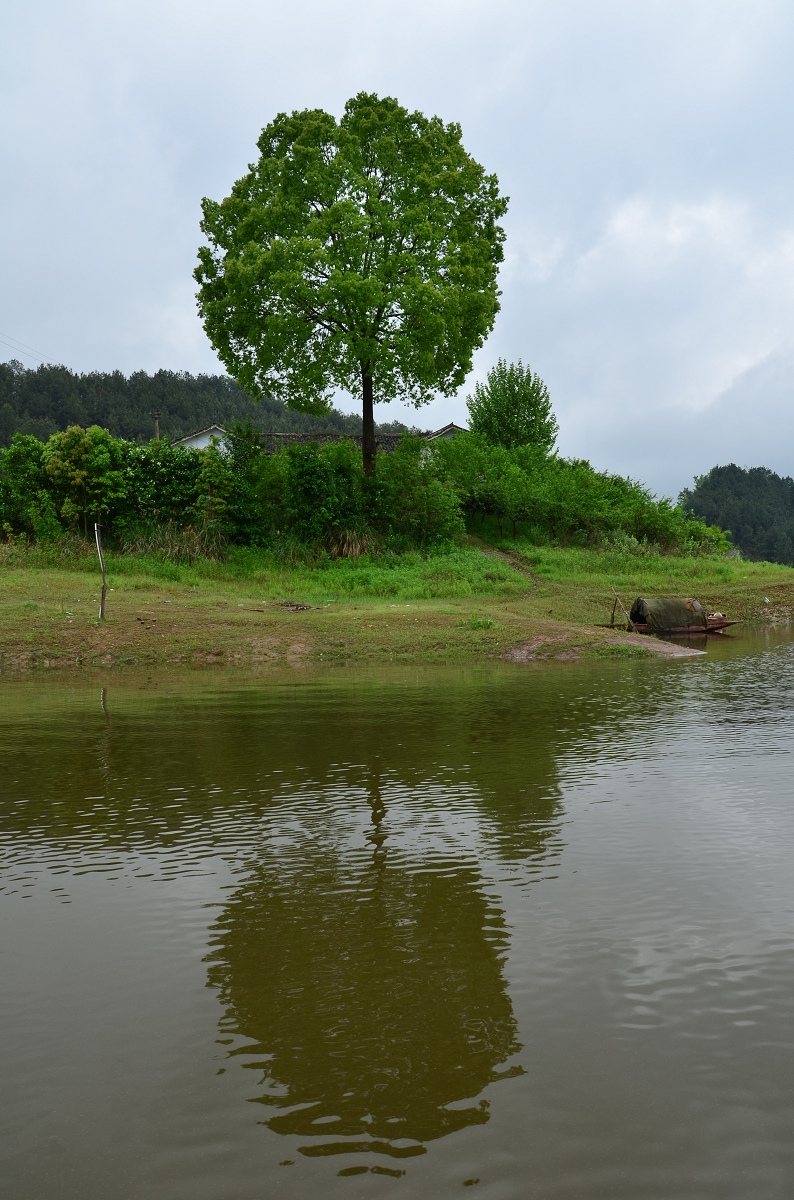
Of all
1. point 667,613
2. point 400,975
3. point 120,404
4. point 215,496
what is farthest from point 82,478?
point 120,404

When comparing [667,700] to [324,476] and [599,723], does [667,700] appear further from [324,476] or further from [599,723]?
[324,476]

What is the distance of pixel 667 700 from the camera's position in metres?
13.4

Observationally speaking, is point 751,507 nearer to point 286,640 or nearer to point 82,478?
point 82,478

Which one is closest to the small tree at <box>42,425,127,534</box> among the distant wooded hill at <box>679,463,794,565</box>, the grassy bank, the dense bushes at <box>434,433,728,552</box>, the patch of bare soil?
the grassy bank

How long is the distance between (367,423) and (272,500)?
465 centimetres

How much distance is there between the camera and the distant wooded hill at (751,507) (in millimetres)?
106375

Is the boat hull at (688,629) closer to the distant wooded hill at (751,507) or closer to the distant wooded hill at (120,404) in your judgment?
the distant wooded hill at (120,404)

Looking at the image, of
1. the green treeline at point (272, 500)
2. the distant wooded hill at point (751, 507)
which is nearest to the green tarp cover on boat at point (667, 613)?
the green treeline at point (272, 500)

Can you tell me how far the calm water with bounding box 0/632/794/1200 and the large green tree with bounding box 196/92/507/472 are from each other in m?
24.1

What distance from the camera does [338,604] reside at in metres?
24.1

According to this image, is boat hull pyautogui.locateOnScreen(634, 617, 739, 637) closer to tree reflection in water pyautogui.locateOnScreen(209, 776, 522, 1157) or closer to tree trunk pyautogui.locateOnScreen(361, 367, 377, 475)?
tree trunk pyautogui.locateOnScreen(361, 367, 377, 475)

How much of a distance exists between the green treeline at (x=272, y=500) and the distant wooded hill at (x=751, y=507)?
62.9 m

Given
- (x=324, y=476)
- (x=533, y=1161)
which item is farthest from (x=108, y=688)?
(x=324, y=476)

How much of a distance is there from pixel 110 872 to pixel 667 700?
8.98m
